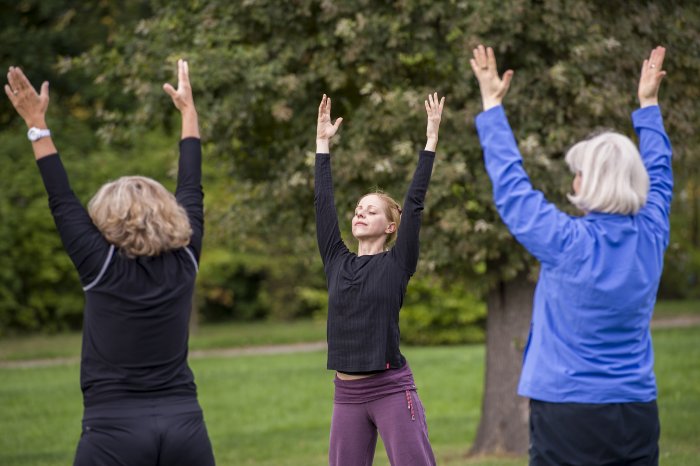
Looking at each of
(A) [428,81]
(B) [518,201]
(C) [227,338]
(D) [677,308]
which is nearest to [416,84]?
(A) [428,81]

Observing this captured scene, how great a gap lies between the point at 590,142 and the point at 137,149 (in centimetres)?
2437

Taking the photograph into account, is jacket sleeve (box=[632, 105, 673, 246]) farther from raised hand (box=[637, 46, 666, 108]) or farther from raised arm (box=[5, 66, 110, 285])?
raised arm (box=[5, 66, 110, 285])

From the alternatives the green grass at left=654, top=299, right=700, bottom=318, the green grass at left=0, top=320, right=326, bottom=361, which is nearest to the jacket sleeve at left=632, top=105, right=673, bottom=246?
the green grass at left=0, top=320, right=326, bottom=361

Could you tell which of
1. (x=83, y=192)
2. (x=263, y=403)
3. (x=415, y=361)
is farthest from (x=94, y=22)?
(x=83, y=192)

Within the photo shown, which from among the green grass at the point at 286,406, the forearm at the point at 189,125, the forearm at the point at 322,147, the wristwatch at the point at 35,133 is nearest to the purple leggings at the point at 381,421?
the forearm at the point at 322,147

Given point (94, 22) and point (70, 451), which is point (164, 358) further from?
point (94, 22)

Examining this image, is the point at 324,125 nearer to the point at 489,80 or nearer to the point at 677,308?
the point at 489,80

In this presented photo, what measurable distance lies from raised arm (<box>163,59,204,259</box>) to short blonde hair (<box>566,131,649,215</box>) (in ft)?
4.62

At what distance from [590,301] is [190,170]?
1589 mm

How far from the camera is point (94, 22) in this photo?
48.1 feet

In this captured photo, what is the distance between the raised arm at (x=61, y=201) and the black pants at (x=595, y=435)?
1638 millimetres

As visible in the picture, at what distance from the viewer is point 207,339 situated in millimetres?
26047

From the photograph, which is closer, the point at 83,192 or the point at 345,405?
the point at 345,405

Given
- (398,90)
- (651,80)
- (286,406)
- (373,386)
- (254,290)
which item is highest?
(398,90)
